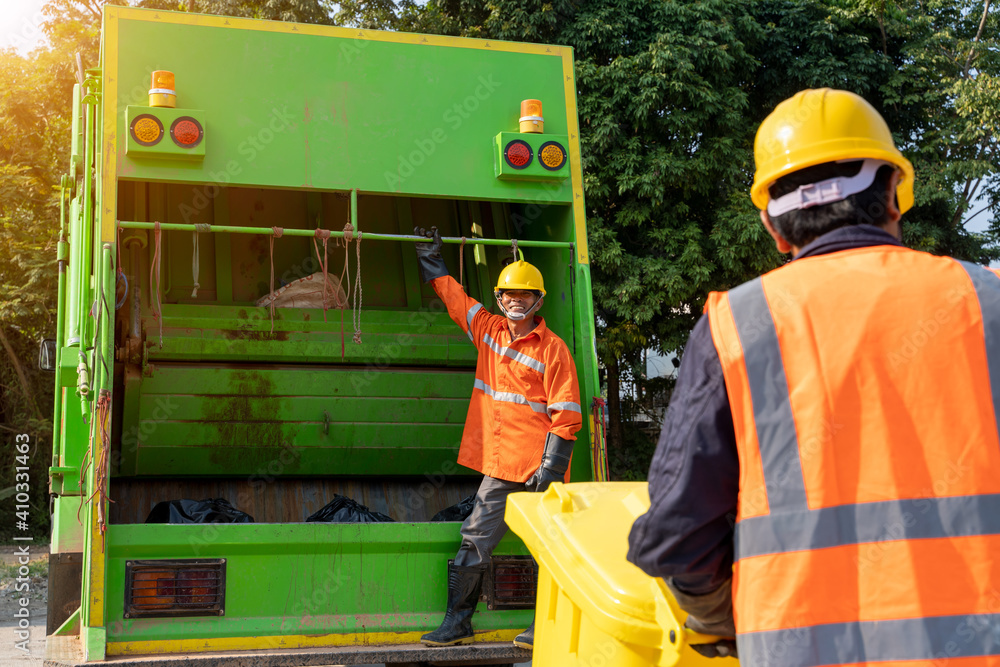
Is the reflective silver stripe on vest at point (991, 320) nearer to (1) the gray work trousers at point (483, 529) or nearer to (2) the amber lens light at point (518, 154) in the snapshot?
(1) the gray work trousers at point (483, 529)

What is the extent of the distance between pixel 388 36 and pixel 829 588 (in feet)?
9.88

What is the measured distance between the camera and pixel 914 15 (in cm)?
1202

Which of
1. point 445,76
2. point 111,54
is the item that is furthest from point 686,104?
point 111,54

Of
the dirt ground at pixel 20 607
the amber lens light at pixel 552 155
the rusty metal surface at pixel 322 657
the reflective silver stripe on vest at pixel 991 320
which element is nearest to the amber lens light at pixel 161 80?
the amber lens light at pixel 552 155

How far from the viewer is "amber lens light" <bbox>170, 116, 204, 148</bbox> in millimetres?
3279

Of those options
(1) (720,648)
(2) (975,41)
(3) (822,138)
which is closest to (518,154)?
(3) (822,138)

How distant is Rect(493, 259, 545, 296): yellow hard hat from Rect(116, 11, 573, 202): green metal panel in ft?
0.89

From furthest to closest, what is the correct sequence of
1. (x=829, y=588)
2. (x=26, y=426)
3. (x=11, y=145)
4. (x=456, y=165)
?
(x=11, y=145) → (x=26, y=426) → (x=456, y=165) → (x=829, y=588)

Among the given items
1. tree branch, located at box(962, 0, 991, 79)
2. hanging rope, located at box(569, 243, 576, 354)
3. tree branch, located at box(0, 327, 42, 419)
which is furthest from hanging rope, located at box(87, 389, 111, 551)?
tree branch, located at box(962, 0, 991, 79)

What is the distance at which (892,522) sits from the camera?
3.75 ft

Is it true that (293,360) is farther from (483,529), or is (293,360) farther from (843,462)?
(843,462)

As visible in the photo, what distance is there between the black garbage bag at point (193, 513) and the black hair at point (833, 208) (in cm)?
298

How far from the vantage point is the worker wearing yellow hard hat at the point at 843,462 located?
1133 mm

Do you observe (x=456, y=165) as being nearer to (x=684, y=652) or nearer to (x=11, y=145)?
(x=684, y=652)
